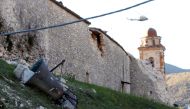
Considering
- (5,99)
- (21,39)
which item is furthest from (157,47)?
(5,99)

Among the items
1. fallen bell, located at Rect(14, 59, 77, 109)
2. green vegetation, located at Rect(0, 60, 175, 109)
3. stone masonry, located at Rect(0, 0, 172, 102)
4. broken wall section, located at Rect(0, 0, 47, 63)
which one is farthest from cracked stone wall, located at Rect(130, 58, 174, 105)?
fallen bell, located at Rect(14, 59, 77, 109)

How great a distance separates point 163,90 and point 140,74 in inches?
145

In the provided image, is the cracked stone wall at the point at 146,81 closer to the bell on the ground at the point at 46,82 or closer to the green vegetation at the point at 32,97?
the green vegetation at the point at 32,97

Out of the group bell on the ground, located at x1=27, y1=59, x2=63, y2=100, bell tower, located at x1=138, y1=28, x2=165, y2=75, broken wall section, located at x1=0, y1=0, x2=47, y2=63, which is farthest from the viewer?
bell tower, located at x1=138, y1=28, x2=165, y2=75

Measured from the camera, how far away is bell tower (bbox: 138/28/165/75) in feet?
143

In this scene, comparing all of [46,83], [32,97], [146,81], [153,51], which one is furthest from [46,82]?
[153,51]

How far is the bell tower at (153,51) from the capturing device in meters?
43.5

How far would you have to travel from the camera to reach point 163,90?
39.2m

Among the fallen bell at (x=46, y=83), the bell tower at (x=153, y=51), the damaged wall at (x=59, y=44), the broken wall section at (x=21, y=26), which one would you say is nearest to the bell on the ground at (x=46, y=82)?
the fallen bell at (x=46, y=83)

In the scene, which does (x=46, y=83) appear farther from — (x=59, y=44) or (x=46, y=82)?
(x=59, y=44)

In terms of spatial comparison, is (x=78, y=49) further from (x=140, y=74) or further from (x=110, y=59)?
(x=140, y=74)

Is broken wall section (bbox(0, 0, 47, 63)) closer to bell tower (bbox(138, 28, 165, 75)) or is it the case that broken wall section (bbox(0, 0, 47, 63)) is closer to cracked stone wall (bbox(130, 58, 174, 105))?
cracked stone wall (bbox(130, 58, 174, 105))

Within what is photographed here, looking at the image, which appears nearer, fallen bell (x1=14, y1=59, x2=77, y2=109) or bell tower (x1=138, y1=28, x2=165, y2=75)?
fallen bell (x1=14, y1=59, x2=77, y2=109)

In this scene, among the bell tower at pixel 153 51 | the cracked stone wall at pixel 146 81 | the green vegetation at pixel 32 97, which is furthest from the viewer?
the bell tower at pixel 153 51
